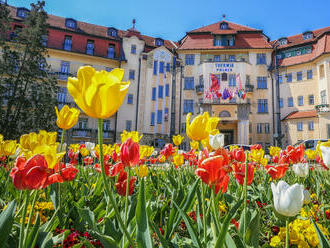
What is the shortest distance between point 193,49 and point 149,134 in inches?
500

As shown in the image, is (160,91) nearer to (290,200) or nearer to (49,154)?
(49,154)

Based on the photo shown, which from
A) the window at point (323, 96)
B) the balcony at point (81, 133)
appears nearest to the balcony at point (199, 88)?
the window at point (323, 96)

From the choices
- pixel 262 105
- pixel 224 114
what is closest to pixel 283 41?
pixel 262 105

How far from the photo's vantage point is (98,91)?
775 mm

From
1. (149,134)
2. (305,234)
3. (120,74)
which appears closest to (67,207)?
(120,74)

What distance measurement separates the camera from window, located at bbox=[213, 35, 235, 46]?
30672mm

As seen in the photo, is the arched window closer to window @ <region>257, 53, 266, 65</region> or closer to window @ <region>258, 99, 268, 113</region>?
window @ <region>258, 99, 268, 113</region>

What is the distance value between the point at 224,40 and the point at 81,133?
2183 centimetres

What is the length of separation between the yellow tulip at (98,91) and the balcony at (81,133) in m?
25.6

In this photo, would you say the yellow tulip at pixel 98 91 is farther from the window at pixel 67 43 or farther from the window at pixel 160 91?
the window at pixel 67 43

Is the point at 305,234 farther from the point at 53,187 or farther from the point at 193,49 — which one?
the point at 193,49

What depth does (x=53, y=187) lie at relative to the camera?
205 centimetres

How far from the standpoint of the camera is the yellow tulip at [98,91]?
0.77 metres

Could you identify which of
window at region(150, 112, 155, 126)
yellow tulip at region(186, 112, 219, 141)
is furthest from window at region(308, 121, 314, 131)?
yellow tulip at region(186, 112, 219, 141)
